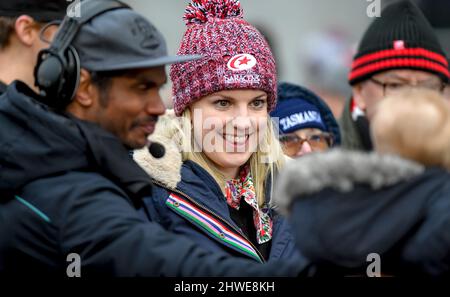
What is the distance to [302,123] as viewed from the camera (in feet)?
18.1

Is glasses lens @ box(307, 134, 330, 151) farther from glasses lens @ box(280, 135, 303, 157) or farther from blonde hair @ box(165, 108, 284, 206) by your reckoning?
blonde hair @ box(165, 108, 284, 206)

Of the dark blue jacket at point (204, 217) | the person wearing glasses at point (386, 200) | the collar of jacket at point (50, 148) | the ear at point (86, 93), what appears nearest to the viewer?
the person wearing glasses at point (386, 200)

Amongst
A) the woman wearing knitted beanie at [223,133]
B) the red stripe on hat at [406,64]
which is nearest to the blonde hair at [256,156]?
the woman wearing knitted beanie at [223,133]

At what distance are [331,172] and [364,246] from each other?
229 millimetres

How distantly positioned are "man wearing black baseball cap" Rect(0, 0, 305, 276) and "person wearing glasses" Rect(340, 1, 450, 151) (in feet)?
5.05

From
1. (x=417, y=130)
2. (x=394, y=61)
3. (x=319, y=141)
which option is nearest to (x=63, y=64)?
(x=417, y=130)

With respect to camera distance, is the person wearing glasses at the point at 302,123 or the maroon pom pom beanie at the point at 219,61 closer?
the maroon pom pom beanie at the point at 219,61

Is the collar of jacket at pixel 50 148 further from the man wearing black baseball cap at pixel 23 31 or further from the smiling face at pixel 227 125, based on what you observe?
the smiling face at pixel 227 125

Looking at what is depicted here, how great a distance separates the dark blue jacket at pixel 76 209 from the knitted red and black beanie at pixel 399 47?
5.72 feet

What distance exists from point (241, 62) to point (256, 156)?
0.51 m

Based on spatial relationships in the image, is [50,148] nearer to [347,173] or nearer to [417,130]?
[347,173]

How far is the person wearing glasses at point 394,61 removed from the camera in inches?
171

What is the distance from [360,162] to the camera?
2.49 meters

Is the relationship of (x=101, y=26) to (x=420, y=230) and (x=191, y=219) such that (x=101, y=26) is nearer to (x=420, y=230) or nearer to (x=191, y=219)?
(x=191, y=219)
